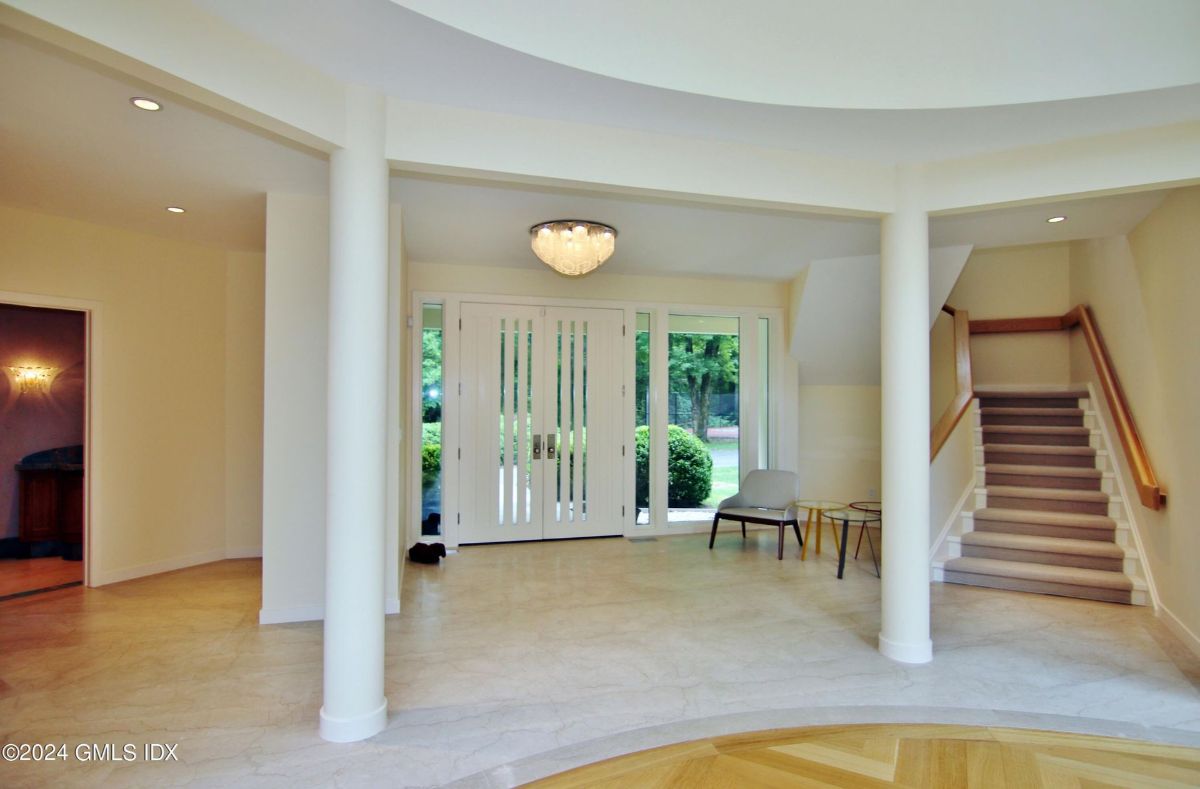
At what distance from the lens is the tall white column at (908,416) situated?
3529 mm

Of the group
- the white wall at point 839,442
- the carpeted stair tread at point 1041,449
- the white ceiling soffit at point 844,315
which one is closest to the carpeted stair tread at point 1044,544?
the carpeted stair tread at point 1041,449

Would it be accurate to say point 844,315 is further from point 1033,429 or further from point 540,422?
point 540,422

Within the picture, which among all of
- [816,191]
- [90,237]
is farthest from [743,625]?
[90,237]

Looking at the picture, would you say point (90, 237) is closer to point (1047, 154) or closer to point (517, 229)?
point (517, 229)

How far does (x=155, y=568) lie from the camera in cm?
509

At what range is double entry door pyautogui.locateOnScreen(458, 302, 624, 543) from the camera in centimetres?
615

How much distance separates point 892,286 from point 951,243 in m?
1.80

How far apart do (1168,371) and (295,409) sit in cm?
552

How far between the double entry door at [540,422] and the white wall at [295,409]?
2.00 metres

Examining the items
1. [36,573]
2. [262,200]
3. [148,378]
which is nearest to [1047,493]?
[262,200]

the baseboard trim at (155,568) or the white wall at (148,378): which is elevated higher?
the white wall at (148,378)

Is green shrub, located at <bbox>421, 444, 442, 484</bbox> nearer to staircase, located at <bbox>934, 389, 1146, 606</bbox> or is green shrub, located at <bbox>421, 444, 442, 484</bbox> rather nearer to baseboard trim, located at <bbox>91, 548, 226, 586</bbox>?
baseboard trim, located at <bbox>91, 548, 226, 586</bbox>

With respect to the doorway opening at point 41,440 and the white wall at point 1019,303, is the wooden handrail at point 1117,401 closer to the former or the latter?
the white wall at point 1019,303

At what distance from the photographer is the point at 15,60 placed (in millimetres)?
2391
